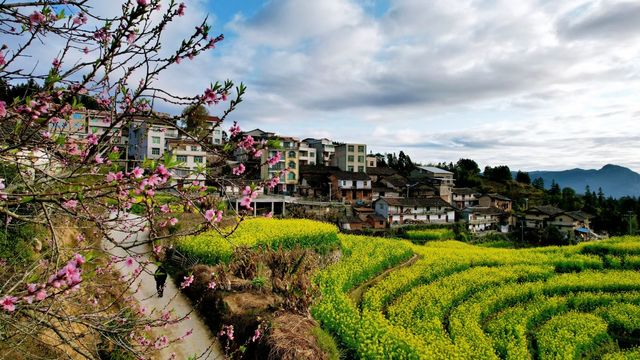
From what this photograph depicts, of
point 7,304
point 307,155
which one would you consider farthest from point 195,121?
point 307,155

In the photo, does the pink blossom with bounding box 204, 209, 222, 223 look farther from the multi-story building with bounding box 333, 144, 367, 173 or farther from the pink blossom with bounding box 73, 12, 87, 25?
the multi-story building with bounding box 333, 144, 367, 173

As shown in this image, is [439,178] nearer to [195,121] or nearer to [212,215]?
[212,215]

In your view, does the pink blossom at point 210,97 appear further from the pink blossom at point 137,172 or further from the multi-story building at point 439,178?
the multi-story building at point 439,178

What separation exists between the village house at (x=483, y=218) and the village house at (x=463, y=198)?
27.9 feet

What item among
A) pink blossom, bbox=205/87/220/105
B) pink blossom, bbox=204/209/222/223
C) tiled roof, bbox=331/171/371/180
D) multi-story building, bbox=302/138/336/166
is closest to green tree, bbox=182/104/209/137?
pink blossom, bbox=205/87/220/105

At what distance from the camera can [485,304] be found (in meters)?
19.5

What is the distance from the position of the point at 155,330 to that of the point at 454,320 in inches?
464

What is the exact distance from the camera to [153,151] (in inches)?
1754

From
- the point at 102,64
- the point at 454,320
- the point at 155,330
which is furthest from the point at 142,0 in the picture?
the point at 454,320

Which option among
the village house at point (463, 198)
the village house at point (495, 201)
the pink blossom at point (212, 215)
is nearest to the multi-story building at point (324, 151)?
the village house at point (463, 198)

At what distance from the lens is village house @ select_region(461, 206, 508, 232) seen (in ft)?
197

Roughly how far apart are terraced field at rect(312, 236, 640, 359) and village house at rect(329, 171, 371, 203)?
88.6 ft

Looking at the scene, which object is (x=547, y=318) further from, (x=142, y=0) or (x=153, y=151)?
(x=153, y=151)

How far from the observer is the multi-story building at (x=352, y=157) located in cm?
6881
